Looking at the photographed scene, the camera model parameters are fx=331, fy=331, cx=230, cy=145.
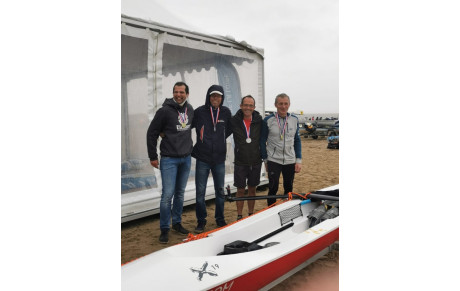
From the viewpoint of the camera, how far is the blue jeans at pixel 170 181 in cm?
245

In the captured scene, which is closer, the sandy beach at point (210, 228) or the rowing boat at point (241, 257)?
the rowing boat at point (241, 257)

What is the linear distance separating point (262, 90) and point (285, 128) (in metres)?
1.40

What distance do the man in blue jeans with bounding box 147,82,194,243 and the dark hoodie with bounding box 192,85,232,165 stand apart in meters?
0.09

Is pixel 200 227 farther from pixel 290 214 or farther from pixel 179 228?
pixel 290 214

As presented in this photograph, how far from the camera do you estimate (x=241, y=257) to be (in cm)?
162

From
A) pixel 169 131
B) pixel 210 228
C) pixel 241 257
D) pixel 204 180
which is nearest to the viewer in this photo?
pixel 241 257

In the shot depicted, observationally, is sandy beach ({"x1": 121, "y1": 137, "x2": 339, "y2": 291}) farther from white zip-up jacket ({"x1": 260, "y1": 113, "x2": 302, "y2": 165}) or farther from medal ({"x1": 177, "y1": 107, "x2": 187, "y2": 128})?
medal ({"x1": 177, "y1": 107, "x2": 187, "y2": 128})

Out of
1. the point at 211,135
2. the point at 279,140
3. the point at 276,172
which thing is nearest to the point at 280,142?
the point at 279,140

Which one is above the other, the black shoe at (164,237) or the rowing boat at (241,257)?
the rowing boat at (241,257)

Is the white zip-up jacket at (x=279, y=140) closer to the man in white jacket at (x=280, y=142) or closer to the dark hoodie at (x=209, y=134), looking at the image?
the man in white jacket at (x=280, y=142)

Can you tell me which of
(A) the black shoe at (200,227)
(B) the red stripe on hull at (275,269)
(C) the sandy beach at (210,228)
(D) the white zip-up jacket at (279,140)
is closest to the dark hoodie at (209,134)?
(D) the white zip-up jacket at (279,140)

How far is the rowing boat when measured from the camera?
1.41m

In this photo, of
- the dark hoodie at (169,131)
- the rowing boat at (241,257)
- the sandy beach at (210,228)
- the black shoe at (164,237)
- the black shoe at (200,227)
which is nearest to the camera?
the rowing boat at (241,257)

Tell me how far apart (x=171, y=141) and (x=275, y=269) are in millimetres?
1178
